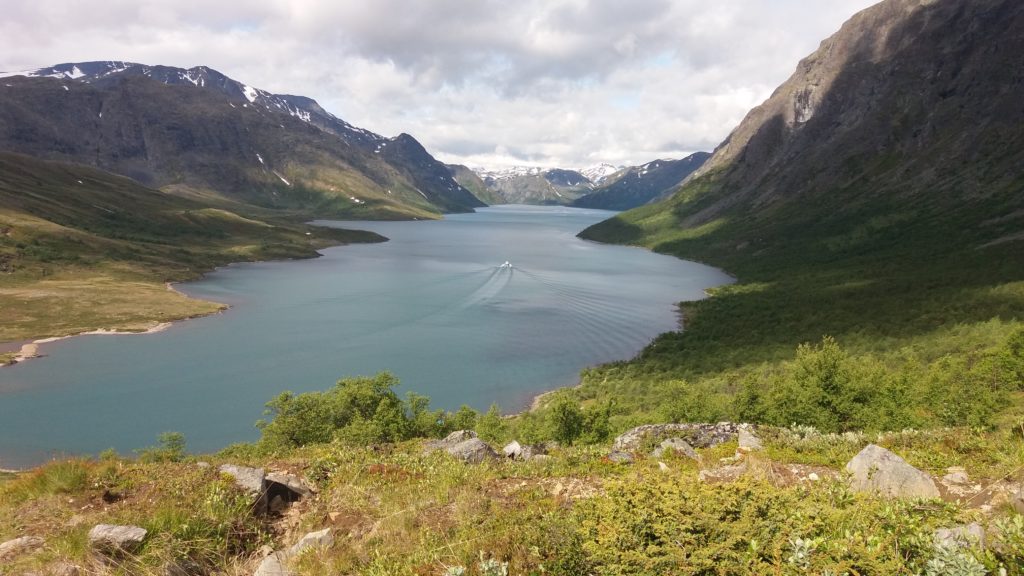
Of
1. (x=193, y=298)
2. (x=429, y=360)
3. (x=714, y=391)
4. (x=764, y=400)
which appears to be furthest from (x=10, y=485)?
(x=193, y=298)

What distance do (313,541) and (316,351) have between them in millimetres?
73411

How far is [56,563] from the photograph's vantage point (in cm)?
726

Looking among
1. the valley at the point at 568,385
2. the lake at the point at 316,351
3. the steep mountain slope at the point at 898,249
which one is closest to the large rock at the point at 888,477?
the valley at the point at 568,385

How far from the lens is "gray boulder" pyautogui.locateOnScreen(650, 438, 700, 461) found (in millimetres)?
16125

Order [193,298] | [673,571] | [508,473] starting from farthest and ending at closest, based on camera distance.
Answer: [193,298] → [508,473] → [673,571]

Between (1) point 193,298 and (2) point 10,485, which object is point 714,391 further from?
(1) point 193,298

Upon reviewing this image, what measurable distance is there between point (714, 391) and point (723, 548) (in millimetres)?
50529

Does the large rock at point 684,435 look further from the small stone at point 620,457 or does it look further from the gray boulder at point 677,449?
the small stone at point 620,457

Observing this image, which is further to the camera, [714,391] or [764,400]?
[714,391]

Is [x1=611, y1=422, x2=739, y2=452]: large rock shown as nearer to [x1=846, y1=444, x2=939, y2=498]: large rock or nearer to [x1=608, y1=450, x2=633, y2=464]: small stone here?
[x1=608, y1=450, x2=633, y2=464]: small stone

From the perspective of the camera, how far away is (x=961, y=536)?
5.99 meters

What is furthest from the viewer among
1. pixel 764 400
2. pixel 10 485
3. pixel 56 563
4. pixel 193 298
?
pixel 193 298

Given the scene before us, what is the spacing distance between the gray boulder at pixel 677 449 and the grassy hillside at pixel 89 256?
3955 inches

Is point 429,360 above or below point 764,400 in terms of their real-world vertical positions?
below
